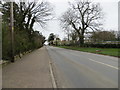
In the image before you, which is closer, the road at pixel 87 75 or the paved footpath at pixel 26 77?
the paved footpath at pixel 26 77

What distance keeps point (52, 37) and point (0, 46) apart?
14334 cm

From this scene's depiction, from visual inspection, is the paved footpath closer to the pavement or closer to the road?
the pavement

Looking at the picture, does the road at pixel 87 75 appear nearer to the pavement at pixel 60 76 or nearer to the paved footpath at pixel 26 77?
the pavement at pixel 60 76

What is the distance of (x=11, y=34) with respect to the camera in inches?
452

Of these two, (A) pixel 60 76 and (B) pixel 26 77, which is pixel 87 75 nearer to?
(A) pixel 60 76

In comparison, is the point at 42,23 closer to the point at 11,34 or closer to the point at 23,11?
the point at 23,11

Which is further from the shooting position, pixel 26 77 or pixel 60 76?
pixel 60 76

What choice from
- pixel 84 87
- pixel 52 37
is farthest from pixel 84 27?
pixel 52 37

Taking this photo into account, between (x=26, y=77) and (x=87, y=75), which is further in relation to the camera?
(x=87, y=75)

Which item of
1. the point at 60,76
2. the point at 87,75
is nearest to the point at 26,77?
the point at 60,76

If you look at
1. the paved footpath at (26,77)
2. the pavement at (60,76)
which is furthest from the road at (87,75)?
the paved footpath at (26,77)

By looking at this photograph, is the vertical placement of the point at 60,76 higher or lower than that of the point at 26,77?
lower

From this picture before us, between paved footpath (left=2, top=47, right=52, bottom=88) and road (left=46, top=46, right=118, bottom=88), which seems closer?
paved footpath (left=2, top=47, right=52, bottom=88)

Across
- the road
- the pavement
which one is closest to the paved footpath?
the pavement
